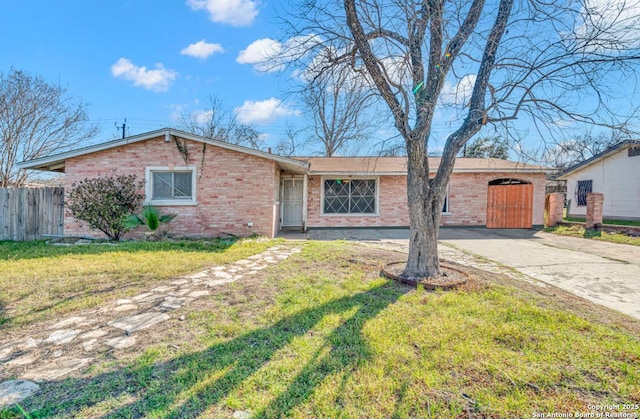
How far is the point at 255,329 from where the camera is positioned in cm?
299

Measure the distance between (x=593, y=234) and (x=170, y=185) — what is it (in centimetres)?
1476

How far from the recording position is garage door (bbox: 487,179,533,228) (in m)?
13.0

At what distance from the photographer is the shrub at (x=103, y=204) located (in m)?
8.37

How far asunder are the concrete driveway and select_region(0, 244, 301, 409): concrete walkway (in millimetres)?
5621

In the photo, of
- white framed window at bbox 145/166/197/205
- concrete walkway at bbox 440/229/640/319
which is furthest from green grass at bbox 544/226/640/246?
white framed window at bbox 145/166/197/205

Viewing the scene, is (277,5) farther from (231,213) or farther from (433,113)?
(231,213)

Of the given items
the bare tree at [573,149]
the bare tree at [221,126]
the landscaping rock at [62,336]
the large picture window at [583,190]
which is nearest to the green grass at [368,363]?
the landscaping rock at [62,336]

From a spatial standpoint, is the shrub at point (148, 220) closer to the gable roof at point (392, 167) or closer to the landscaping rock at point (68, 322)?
the landscaping rock at point (68, 322)

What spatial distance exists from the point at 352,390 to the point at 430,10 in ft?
15.2

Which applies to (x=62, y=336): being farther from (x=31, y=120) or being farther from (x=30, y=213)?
(x=31, y=120)

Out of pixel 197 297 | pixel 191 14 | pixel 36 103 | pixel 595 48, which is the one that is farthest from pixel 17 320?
pixel 36 103

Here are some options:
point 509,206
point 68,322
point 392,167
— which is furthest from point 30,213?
point 509,206

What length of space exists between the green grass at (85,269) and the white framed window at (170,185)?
5.78 ft

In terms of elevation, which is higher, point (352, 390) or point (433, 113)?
point (433, 113)
